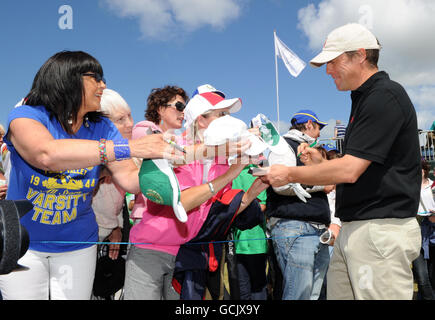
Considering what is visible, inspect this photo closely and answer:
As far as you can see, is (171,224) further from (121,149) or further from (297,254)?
(297,254)

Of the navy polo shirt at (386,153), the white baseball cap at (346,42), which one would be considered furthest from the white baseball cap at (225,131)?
the white baseball cap at (346,42)

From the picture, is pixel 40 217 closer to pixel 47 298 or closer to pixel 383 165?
pixel 47 298

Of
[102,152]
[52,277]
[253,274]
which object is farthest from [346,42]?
[52,277]

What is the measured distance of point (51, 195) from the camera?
195 cm

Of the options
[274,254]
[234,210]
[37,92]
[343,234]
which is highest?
[37,92]

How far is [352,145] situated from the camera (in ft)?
6.91

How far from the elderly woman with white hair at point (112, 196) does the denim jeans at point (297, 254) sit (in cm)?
137

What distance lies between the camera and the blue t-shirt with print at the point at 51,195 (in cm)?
190

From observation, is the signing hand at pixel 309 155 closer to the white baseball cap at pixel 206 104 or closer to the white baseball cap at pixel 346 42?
Result: the white baseball cap at pixel 346 42

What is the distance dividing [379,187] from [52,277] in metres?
1.98

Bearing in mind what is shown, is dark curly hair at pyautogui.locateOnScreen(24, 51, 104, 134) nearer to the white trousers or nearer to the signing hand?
the white trousers
